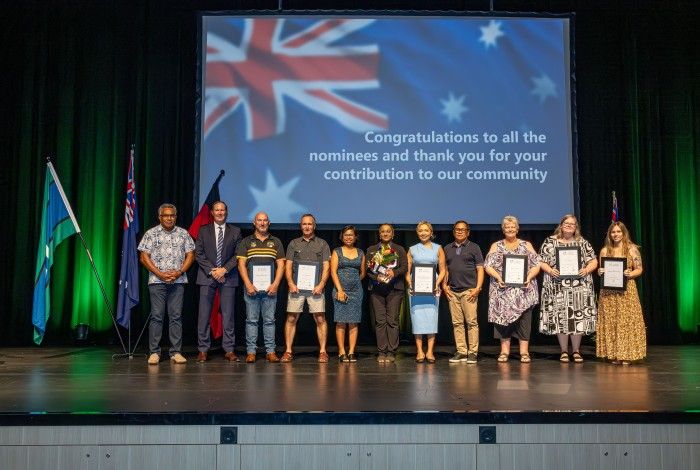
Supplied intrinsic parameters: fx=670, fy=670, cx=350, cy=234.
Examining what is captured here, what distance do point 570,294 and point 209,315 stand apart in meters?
3.45

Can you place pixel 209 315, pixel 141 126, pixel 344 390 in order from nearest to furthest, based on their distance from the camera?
pixel 344 390 < pixel 209 315 < pixel 141 126

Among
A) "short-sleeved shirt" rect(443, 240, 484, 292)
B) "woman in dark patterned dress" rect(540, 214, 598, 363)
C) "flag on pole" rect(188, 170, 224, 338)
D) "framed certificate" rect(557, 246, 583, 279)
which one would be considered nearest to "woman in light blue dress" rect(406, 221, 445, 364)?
"short-sleeved shirt" rect(443, 240, 484, 292)

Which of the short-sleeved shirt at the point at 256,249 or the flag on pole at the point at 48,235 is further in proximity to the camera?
the flag on pole at the point at 48,235

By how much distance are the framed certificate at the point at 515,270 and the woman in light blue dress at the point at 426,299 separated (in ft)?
1.96

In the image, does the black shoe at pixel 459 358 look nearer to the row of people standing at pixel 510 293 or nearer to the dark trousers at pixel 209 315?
the row of people standing at pixel 510 293

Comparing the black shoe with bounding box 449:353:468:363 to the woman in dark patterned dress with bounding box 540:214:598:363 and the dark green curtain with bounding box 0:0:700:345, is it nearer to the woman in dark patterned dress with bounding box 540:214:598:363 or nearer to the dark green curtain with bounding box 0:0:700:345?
the woman in dark patterned dress with bounding box 540:214:598:363

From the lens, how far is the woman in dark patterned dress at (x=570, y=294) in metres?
6.31

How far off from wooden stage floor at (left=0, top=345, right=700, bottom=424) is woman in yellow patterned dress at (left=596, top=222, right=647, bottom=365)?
6.0 inches

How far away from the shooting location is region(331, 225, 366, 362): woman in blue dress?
6375mm

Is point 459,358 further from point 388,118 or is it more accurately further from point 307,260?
point 388,118

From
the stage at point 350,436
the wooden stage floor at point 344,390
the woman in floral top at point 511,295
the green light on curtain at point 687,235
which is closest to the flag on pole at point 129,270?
the wooden stage floor at point 344,390

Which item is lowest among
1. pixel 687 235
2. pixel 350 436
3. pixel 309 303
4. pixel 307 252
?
pixel 350 436

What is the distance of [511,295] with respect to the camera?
632 cm

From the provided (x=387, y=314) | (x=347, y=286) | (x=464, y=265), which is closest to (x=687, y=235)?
(x=464, y=265)
